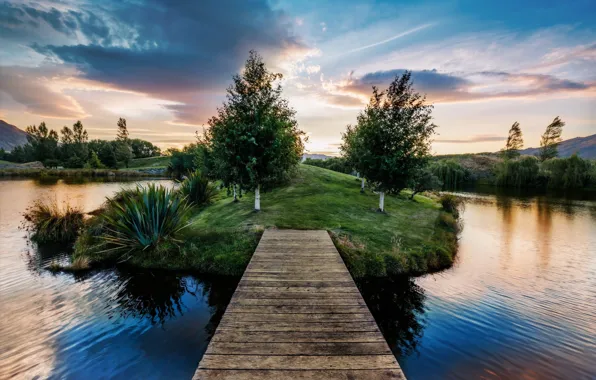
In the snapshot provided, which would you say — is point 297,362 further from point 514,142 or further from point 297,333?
point 514,142

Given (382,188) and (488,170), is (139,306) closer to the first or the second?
(382,188)

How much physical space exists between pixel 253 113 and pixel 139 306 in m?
12.7

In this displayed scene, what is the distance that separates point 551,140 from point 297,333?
321 feet

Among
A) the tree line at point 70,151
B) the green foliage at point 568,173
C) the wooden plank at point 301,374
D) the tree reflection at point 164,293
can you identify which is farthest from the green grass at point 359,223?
the tree line at point 70,151

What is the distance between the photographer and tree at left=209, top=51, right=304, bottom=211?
56.1ft

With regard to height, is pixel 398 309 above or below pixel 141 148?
below

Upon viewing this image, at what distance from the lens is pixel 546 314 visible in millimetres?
9398

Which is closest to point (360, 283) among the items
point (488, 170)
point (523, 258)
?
point (523, 258)

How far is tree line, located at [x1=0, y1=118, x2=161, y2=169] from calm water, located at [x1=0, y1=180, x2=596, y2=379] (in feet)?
366

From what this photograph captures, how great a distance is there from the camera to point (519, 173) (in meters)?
59.4

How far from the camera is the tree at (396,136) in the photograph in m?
18.8

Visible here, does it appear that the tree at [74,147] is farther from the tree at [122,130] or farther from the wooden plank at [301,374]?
the wooden plank at [301,374]

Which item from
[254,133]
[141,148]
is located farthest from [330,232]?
[141,148]

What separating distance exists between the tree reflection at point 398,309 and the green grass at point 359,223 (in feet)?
2.65
